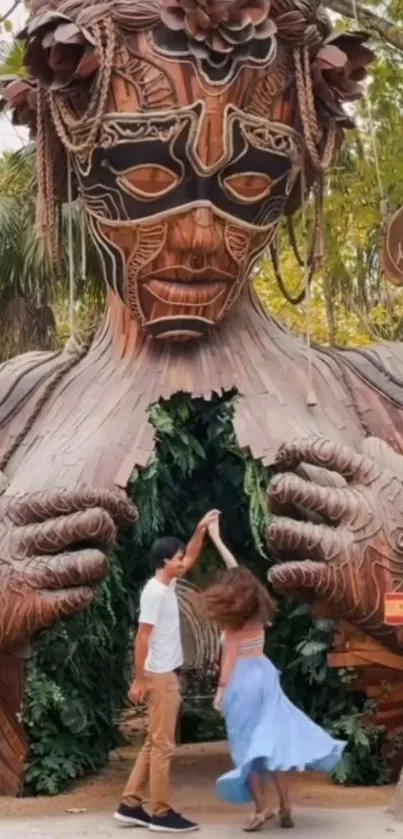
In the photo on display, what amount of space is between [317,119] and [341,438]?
5.92 feet

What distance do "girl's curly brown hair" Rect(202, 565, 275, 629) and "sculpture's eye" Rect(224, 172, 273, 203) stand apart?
2.27 metres

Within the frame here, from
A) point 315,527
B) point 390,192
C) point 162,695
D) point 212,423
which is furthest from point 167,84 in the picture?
point 390,192

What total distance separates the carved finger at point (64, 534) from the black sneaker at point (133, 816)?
1.20 meters

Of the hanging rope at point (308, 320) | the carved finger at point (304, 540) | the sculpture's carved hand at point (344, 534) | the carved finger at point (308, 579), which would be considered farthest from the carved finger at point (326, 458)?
the hanging rope at point (308, 320)

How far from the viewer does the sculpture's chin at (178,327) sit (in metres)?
7.39

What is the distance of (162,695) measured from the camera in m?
5.77

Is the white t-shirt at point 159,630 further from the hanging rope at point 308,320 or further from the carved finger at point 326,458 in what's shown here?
the hanging rope at point 308,320

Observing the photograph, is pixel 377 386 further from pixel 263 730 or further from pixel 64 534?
pixel 263 730

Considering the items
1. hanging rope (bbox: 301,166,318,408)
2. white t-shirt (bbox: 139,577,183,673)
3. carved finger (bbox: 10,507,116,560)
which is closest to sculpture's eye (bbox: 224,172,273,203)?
hanging rope (bbox: 301,166,318,408)

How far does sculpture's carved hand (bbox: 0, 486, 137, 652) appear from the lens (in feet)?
20.8

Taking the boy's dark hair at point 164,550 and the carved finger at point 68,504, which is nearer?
the boy's dark hair at point 164,550

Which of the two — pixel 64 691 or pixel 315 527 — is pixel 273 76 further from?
pixel 64 691

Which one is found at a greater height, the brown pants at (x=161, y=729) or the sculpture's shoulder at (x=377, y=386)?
the sculpture's shoulder at (x=377, y=386)

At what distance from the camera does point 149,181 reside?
7141 millimetres
